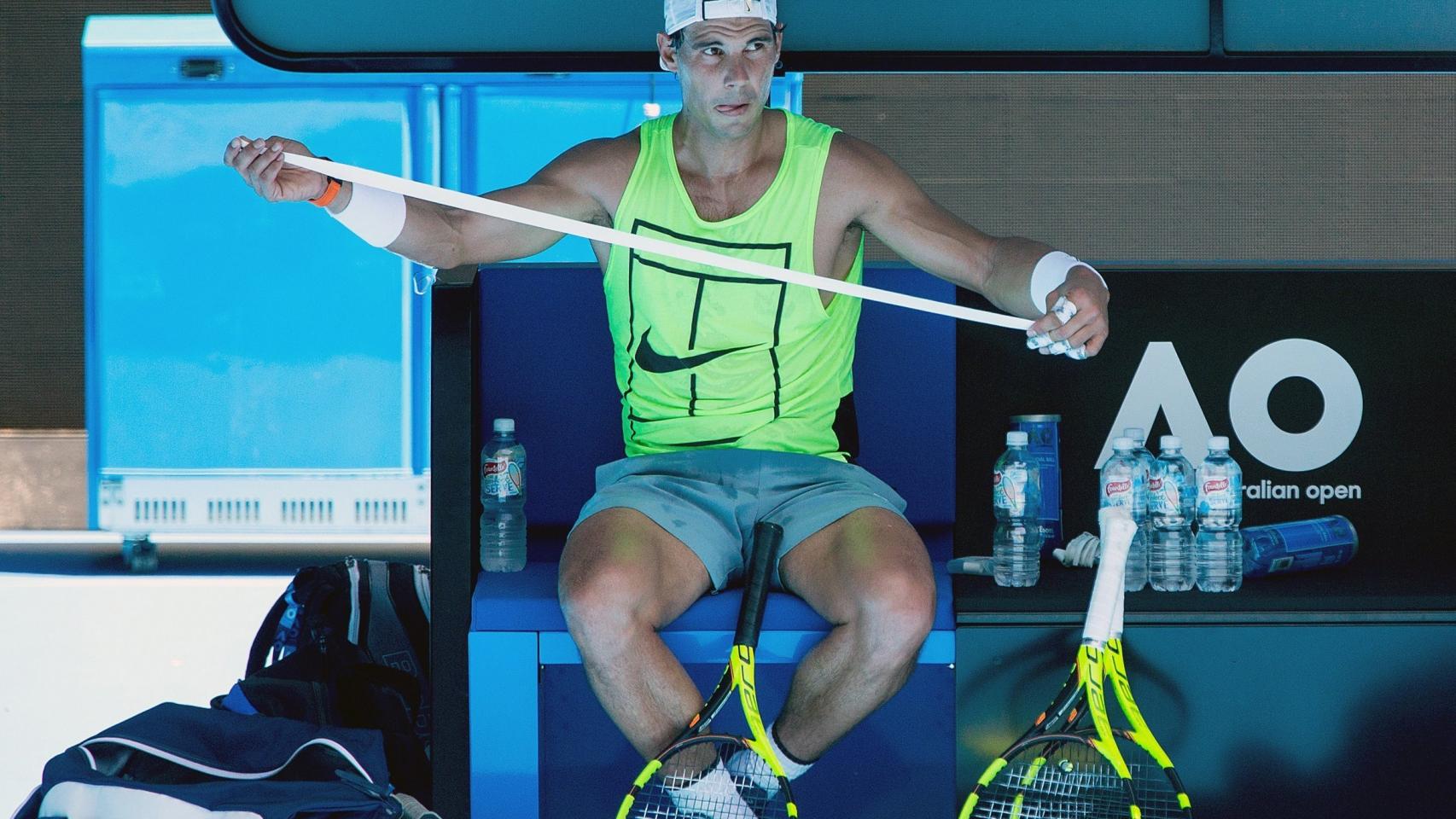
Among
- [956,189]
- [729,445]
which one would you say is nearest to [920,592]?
[729,445]

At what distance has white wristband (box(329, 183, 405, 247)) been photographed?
247 cm

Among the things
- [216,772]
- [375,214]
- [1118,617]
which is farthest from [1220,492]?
[216,772]

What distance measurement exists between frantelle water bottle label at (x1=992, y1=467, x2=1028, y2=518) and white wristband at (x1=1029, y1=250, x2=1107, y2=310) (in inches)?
14.8

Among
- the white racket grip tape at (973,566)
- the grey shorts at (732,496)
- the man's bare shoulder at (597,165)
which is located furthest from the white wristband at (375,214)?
the white racket grip tape at (973,566)

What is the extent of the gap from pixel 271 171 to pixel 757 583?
3.41ft

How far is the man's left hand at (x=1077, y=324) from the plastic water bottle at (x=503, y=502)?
102cm

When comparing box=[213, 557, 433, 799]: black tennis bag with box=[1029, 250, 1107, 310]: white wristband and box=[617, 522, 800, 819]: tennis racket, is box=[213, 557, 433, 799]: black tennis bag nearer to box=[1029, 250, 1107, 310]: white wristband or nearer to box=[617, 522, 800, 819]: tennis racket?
box=[617, 522, 800, 819]: tennis racket

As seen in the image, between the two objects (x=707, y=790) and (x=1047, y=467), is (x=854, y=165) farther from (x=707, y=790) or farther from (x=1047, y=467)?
(x=707, y=790)

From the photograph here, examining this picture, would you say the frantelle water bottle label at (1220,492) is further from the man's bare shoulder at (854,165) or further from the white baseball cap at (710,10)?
the white baseball cap at (710,10)

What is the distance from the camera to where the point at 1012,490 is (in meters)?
2.80

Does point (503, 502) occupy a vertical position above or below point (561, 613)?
above

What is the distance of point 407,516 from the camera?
5.66m

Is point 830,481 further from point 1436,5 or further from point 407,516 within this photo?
point 407,516

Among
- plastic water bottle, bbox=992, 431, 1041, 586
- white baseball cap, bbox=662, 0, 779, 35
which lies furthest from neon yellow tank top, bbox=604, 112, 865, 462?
plastic water bottle, bbox=992, 431, 1041, 586
